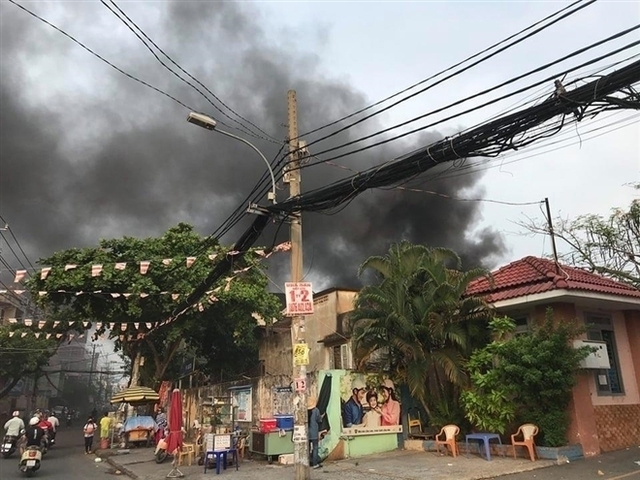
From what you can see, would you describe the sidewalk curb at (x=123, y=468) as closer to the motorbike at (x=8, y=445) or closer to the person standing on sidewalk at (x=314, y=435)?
the motorbike at (x=8, y=445)

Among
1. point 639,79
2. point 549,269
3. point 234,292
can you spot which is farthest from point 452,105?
point 234,292

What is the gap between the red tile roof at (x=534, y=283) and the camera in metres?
12.2

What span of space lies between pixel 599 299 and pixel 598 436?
3235 millimetres

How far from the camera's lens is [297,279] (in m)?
10.3

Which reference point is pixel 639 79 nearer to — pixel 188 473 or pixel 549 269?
pixel 549 269

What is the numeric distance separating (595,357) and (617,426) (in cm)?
217

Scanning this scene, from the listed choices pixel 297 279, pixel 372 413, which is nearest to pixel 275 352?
pixel 372 413

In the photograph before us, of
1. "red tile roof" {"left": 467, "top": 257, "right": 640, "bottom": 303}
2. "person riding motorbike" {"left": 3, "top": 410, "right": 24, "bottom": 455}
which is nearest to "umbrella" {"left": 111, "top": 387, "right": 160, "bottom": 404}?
"person riding motorbike" {"left": 3, "top": 410, "right": 24, "bottom": 455}

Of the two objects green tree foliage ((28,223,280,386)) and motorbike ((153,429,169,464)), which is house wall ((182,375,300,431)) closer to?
motorbike ((153,429,169,464))

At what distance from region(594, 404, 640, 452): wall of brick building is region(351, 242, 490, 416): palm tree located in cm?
330

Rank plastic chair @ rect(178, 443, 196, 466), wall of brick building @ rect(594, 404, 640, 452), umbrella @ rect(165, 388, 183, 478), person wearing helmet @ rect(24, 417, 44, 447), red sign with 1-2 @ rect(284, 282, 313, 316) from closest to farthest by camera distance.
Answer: red sign with 1-2 @ rect(284, 282, 313, 316)
wall of brick building @ rect(594, 404, 640, 452)
person wearing helmet @ rect(24, 417, 44, 447)
umbrella @ rect(165, 388, 183, 478)
plastic chair @ rect(178, 443, 196, 466)

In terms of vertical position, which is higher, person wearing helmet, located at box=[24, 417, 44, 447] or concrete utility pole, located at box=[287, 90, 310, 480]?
concrete utility pole, located at box=[287, 90, 310, 480]

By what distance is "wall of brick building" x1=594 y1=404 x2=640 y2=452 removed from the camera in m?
12.1

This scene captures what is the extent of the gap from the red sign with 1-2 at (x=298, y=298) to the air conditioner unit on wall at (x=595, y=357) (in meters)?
6.55
